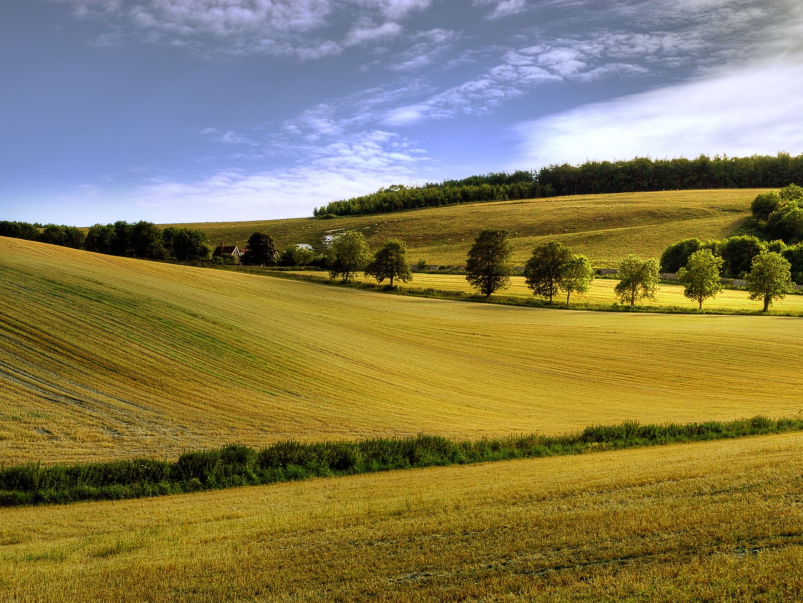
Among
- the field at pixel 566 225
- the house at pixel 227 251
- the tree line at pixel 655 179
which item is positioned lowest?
the house at pixel 227 251

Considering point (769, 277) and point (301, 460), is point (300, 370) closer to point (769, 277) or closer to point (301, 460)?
point (301, 460)

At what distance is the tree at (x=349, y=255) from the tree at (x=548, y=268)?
2279cm

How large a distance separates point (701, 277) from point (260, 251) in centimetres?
7330

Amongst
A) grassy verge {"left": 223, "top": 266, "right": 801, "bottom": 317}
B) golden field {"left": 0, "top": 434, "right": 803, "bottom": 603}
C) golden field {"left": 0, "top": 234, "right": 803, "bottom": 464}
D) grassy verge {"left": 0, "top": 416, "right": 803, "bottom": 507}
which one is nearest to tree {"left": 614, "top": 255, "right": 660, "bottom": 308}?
grassy verge {"left": 223, "top": 266, "right": 801, "bottom": 317}

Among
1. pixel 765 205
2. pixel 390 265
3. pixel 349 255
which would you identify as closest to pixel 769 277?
pixel 390 265

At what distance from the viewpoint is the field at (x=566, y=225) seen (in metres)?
111

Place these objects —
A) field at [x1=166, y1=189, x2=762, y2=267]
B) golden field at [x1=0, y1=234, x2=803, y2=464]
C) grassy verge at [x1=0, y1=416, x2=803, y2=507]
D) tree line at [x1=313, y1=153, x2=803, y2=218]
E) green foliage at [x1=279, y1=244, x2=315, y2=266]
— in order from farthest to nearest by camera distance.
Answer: tree line at [x1=313, y1=153, x2=803, y2=218], field at [x1=166, y1=189, x2=762, y2=267], green foliage at [x1=279, y1=244, x2=315, y2=266], golden field at [x1=0, y1=234, x2=803, y2=464], grassy verge at [x1=0, y1=416, x2=803, y2=507]

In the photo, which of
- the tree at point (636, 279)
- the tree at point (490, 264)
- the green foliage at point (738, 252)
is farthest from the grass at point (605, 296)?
the green foliage at point (738, 252)

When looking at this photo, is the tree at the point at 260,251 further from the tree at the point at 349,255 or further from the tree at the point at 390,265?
the tree at the point at 390,265

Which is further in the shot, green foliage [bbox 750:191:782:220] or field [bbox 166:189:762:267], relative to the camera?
green foliage [bbox 750:191:782:220]

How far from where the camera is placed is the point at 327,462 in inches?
614

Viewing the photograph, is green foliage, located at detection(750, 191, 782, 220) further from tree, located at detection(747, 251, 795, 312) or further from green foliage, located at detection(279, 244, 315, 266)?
green foliage, located at detection(279, 244, 315, 266)

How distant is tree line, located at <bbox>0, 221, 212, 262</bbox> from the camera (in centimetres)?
9694

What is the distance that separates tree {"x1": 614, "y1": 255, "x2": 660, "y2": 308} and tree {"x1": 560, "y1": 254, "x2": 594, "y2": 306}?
160 inches
